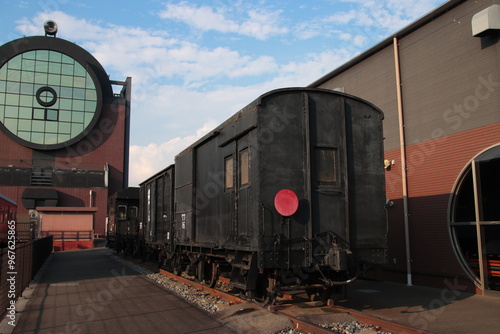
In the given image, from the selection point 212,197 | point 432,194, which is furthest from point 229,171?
point 432,194

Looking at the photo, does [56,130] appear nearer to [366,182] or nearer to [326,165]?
[326,165]

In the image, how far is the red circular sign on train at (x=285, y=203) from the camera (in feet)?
23.0

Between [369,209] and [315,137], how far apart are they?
1.69 metres

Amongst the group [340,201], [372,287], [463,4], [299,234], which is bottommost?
[372,287]

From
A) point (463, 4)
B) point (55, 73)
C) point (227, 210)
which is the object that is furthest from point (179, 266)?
point (55, 73)

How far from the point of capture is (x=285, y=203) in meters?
7.04

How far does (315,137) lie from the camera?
300 inches

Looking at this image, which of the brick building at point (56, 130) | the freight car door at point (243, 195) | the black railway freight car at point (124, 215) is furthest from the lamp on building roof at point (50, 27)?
the freight car door at point (243, 195)

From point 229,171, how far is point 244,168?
81cm

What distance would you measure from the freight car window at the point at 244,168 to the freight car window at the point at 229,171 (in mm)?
455

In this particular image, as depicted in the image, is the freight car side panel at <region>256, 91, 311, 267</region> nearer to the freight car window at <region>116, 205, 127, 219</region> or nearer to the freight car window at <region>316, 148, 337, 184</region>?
the freight car window at <region>316, 148, 337, 184</region>

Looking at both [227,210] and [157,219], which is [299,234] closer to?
[227,210]

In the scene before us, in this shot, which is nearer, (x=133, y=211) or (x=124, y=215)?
(x=133, y=211)

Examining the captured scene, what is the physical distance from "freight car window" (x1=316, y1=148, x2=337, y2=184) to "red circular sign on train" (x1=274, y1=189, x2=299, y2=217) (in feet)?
2.62
